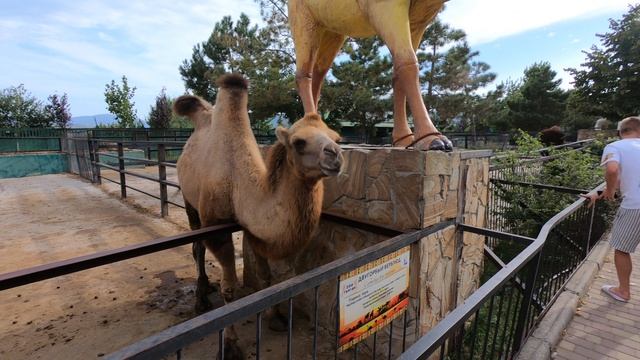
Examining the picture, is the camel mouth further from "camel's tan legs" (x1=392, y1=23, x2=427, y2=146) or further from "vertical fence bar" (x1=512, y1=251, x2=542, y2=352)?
"vertical fence bar" (x1=512, y1=251, x2=542, y2=352)

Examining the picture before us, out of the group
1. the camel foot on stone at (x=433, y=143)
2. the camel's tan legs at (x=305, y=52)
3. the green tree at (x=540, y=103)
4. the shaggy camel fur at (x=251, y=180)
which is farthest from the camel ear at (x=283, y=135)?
the green tree at (x=540, y=103)

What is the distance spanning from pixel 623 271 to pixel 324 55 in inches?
146

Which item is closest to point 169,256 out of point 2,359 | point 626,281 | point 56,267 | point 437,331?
point 2,359

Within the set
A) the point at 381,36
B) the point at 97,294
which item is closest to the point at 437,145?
the point at 381,36

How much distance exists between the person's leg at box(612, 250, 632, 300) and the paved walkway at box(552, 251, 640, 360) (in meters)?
0.12

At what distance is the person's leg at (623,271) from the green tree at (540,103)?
32634 mm

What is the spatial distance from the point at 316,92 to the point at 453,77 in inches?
802

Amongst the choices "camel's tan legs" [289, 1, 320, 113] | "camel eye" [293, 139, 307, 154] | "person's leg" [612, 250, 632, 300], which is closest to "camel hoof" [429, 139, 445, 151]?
"camel eye" [293, 139, 307, 154]

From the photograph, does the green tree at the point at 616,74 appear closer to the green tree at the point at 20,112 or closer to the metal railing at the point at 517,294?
the metal railing at the point at 517,294

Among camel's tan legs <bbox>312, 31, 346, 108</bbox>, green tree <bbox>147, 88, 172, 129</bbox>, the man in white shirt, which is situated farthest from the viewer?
green tree <bbox>147, 88, 172, 129</bbox>

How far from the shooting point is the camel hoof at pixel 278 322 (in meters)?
3.20

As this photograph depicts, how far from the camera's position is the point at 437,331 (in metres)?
1.19

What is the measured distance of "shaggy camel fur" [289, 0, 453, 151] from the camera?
245 cm

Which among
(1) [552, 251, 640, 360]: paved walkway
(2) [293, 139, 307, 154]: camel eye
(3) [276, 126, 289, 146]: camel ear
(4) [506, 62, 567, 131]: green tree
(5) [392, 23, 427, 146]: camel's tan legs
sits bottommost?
(1) [552, 251, 640, 360]: paved walkway
